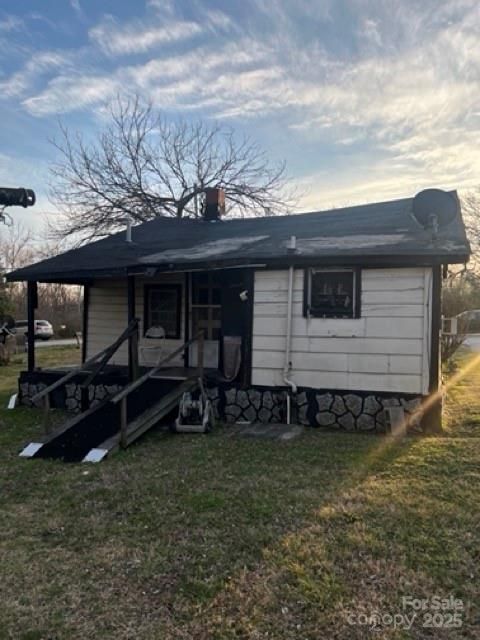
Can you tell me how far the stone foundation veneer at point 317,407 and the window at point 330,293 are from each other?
114 cm

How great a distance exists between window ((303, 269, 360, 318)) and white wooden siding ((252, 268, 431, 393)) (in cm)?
10

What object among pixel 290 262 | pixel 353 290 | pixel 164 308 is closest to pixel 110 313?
pixel 164 308

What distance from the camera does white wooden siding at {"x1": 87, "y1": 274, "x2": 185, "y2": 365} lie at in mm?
9688

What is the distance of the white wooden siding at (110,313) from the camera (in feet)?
31.8

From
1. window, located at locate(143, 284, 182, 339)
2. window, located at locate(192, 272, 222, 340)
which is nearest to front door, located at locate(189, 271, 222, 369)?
window, located at locate(192, 272, 222, 340)

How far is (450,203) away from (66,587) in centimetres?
654

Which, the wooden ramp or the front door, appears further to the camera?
the front door

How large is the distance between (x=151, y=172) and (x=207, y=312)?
42.5ft

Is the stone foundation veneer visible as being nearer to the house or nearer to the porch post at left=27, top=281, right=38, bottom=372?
the house

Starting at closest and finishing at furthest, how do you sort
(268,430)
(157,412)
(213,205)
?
(157,412)
(268,430)
(213,205)

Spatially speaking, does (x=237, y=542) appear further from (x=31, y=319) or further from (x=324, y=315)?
(x=31, y=319)

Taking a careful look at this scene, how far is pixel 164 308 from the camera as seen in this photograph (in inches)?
376

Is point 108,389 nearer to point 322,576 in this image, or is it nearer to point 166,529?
point 166,529

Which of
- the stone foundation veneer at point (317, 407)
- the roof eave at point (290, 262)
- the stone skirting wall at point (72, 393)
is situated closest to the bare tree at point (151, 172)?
the stone skirting wall at point (72, 393)
